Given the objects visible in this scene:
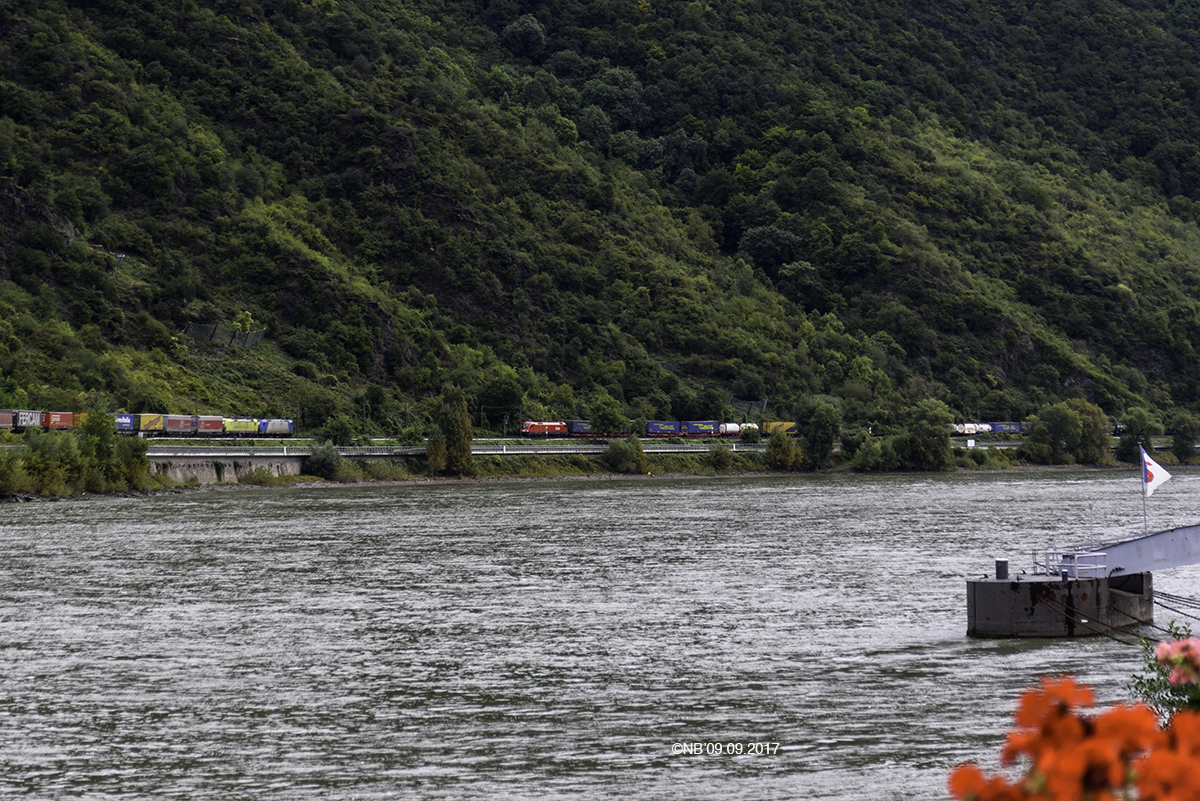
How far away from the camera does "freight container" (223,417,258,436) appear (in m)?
134

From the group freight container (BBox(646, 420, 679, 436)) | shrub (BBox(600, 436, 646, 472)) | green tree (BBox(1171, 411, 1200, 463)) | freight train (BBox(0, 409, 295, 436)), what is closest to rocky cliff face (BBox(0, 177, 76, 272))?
freight train (BBox(0, 409, 295, 436))

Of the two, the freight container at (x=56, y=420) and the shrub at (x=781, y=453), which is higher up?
the freight container at (x=56, y=420)

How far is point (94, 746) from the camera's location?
25.2m

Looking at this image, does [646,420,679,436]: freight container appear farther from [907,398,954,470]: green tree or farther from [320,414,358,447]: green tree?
[320,414,358,447]: green tree

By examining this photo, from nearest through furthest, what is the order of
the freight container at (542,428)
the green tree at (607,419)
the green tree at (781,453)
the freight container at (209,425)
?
the freight container at (209,425), the green tree at (781,453), the freight container at (542,428), the green tree at (607,419)

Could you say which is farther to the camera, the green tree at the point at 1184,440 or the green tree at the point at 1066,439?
the green tree at the point at 1184,440

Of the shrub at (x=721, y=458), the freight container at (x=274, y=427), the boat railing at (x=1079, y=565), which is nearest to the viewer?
the boat railing at (x=1079, y=565)

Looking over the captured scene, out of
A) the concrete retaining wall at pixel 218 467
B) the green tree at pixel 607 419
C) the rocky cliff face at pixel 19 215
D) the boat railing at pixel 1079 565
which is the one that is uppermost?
the rocky cliff face at pixel 19 215

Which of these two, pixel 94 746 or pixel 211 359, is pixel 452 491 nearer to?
pixel 211 359

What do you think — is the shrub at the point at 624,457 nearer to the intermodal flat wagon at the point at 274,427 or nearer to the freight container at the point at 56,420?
the intermodal flat wagon at the point at 274,427

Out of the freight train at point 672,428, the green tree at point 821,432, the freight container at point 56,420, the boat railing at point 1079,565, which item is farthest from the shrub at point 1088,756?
the freight train at point 672,428

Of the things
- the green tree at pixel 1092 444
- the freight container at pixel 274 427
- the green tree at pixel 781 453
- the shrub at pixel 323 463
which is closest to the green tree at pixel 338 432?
the freight container at pixel 274 427

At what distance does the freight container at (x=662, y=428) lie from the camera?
182 metres

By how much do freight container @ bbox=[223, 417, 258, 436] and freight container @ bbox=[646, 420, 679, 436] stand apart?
63.1 m
